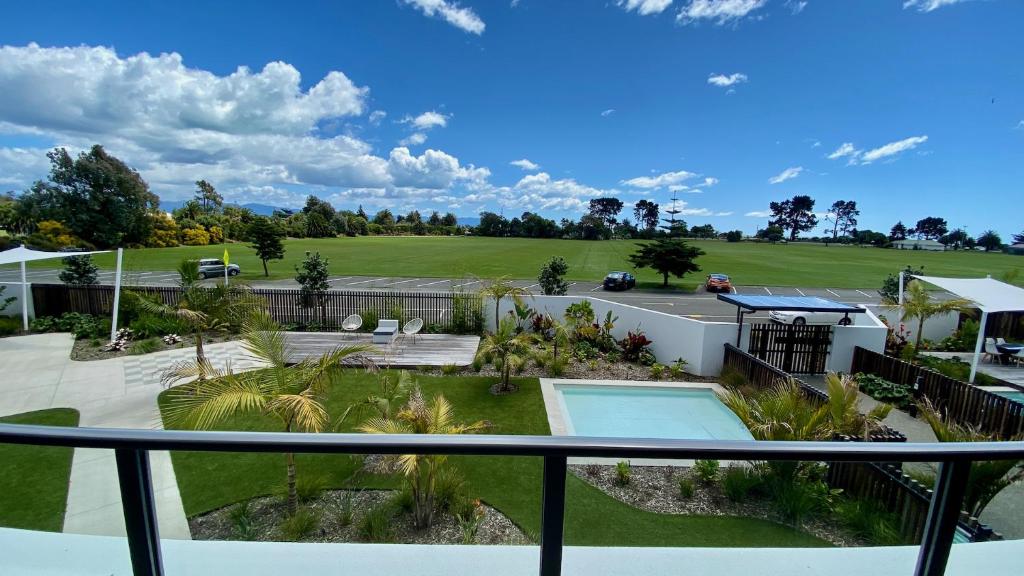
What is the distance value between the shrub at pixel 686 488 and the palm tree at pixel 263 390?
12.3ft

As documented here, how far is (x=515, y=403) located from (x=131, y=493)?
747 centimetres

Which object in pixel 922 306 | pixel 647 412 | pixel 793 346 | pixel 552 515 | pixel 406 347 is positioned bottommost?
pixel 647 412

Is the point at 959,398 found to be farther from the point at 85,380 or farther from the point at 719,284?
the point at 719,284

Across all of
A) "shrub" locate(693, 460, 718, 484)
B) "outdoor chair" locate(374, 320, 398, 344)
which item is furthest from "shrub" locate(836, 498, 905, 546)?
"outdoor chair" locate(374, 320, 398, 344)

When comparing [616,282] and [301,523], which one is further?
[616,282]

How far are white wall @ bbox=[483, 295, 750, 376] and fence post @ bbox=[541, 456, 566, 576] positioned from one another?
9.90m

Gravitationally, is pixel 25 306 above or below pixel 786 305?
below

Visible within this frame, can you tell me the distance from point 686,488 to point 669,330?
24.0 feet

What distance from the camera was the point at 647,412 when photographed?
28.0 feet

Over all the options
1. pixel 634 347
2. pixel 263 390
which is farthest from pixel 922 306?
pixel 263 390

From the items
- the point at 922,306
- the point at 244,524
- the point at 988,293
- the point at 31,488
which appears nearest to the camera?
the point at 31,488

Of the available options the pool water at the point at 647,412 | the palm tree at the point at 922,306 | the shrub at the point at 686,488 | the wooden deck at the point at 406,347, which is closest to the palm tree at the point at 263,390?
the shrub at the point at 686,488

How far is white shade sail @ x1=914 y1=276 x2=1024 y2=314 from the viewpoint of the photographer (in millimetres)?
9086

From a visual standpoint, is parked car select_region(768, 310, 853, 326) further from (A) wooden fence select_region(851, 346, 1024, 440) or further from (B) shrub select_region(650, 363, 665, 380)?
(B) shrub select_region(650, 363, 665, 380)
